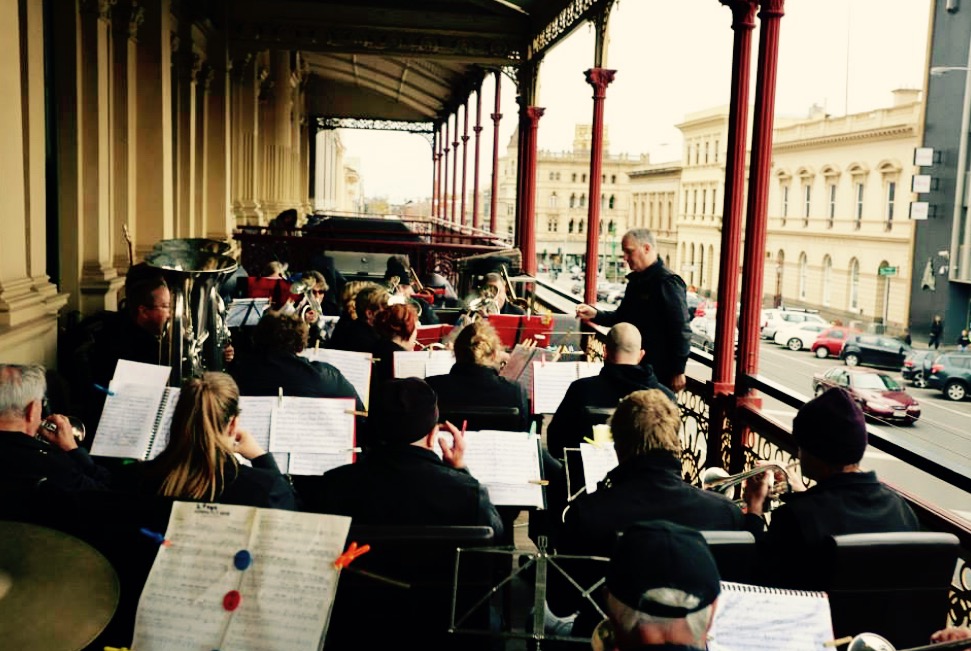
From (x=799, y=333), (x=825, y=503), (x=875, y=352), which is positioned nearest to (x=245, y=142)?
(x=825, y=503)

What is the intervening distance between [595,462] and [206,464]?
1548 millimetres

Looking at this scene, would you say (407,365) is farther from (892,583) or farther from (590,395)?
(892,583)

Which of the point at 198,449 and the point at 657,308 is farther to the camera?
the point at 657,308

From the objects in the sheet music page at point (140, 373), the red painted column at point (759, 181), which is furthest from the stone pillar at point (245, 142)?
the sheet music page at point (140, 373)

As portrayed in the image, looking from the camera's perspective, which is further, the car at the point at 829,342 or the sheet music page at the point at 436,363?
the car at the point at 829,342

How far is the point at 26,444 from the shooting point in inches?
126

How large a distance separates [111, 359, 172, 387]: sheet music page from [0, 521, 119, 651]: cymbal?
6.53ft

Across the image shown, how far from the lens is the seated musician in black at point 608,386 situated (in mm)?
4805

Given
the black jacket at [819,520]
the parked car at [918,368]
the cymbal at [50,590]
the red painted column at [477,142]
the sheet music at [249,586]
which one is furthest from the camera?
the red painted column at [477,142]

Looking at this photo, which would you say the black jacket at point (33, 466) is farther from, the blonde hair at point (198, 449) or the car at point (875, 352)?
the car at point (875, 352)

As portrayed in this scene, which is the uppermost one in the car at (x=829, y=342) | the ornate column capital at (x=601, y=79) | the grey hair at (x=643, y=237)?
the ornate column capital at (x=601, y=79)

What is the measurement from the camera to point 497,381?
514 cm

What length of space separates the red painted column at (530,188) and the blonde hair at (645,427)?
12.2m

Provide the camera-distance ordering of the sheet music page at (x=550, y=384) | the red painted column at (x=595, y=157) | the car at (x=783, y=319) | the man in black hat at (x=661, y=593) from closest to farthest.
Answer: the man in black hat at (x=661, y=593), the sheet music page at (x=550, y=384), the red painted column at (x=595, y=157), the car at (x=783, y=319)
